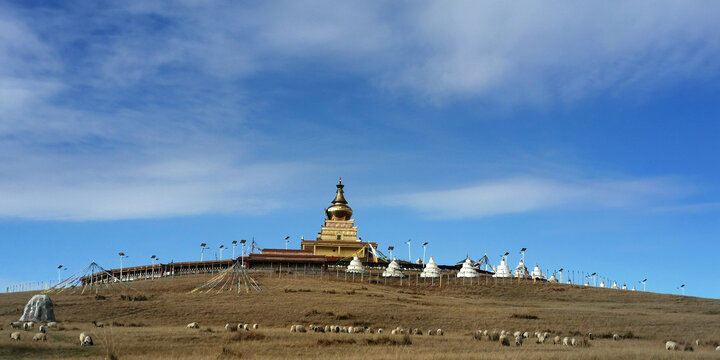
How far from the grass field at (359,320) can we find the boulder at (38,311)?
1188mm

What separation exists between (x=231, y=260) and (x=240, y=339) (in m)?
65.8

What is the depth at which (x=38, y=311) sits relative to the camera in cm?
4538

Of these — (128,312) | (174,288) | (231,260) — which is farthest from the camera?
(231,260)

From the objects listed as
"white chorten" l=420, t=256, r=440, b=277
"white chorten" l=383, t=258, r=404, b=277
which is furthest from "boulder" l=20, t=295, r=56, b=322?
"white chorten" l=420, t=256, r=440, b=277

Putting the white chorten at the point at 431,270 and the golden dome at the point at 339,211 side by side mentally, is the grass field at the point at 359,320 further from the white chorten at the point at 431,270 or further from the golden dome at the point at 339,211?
the golden dome at the point at 339,211

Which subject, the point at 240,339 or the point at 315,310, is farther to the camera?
the point at 315,310

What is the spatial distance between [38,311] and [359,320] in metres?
22.8

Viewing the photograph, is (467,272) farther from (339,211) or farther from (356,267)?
(339,211)

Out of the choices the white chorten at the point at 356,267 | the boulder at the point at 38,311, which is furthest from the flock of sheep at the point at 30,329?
the white chorten at the point at 356,267

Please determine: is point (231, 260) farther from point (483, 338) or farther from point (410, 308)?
point (483, 338)

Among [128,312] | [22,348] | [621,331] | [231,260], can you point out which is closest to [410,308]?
[621,331]

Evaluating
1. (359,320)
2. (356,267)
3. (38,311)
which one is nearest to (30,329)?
(38,311)

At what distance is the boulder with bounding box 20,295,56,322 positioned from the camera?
1777 inches

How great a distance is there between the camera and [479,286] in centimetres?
8581
